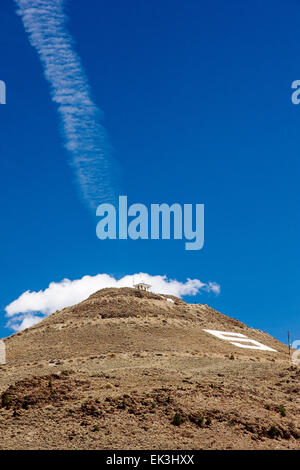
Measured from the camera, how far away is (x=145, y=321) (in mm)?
61406

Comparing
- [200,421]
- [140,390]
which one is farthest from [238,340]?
[200,421]

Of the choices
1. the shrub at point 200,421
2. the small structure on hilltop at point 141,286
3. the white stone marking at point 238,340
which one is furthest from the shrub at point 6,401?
the small structure on hilltop at point 141,286

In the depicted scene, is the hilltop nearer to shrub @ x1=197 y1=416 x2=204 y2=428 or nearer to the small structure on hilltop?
shrub @ x1=197 y1=416 x2=204 y2=428

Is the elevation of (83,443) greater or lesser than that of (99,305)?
lesser

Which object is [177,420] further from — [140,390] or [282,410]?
[282,410]

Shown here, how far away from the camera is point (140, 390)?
30094 millimetres

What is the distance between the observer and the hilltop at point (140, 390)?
23.1 m

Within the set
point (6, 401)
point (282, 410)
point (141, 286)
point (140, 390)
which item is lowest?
point (282, 410)

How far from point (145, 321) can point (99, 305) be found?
10.6 m

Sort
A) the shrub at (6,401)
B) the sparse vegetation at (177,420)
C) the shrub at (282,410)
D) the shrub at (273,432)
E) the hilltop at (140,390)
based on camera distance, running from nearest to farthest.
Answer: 1. the hilltop at (140,390)
2. the sparse vegetation at (177,420)
3. the shrub at (273,432)
4. the shrub at (6,401)
5. the shrub at (282,410)

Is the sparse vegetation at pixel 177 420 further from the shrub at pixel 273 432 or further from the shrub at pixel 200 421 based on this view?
the shrub at pixel 273 432

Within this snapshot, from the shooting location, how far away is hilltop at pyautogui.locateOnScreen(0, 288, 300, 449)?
2306cm

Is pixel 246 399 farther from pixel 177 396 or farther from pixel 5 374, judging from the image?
pixel 5 374
